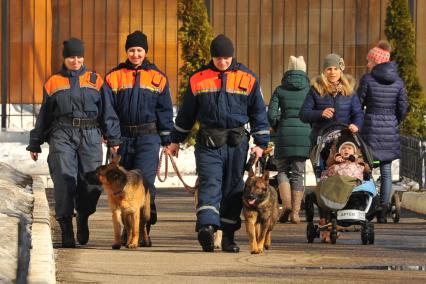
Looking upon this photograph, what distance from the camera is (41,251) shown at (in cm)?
1320

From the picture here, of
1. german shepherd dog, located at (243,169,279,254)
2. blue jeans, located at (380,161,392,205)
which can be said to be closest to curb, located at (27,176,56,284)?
german shepherd dog, located at (243,169,279,254)

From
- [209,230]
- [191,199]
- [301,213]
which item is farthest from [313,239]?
[191,199]

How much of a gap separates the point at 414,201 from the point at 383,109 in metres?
2.50

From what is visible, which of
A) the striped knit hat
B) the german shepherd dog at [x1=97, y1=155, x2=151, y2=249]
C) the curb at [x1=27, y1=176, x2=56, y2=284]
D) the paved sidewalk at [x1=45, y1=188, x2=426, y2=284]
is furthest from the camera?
the striped knit hat

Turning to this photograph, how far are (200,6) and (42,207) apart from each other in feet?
40.4

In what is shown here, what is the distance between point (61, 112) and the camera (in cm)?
1585

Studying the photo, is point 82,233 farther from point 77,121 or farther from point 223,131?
point 223,131

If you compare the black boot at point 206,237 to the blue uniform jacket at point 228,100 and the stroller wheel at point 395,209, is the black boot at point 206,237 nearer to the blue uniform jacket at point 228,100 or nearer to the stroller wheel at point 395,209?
the blue uniform jacket at point 228,100

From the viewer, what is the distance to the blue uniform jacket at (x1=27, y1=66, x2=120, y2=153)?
1577 cm

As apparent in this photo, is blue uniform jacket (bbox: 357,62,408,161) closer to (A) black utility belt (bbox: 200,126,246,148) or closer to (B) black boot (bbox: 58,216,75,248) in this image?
(A) black utility belt (bbox: 200,126,246,148)

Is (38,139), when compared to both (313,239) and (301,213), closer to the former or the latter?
(313,239)

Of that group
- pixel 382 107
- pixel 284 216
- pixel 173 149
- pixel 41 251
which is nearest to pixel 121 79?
pixel 173 149

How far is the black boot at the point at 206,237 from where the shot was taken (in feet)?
49.3

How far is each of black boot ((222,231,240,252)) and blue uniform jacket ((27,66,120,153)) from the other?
4.21 feet
